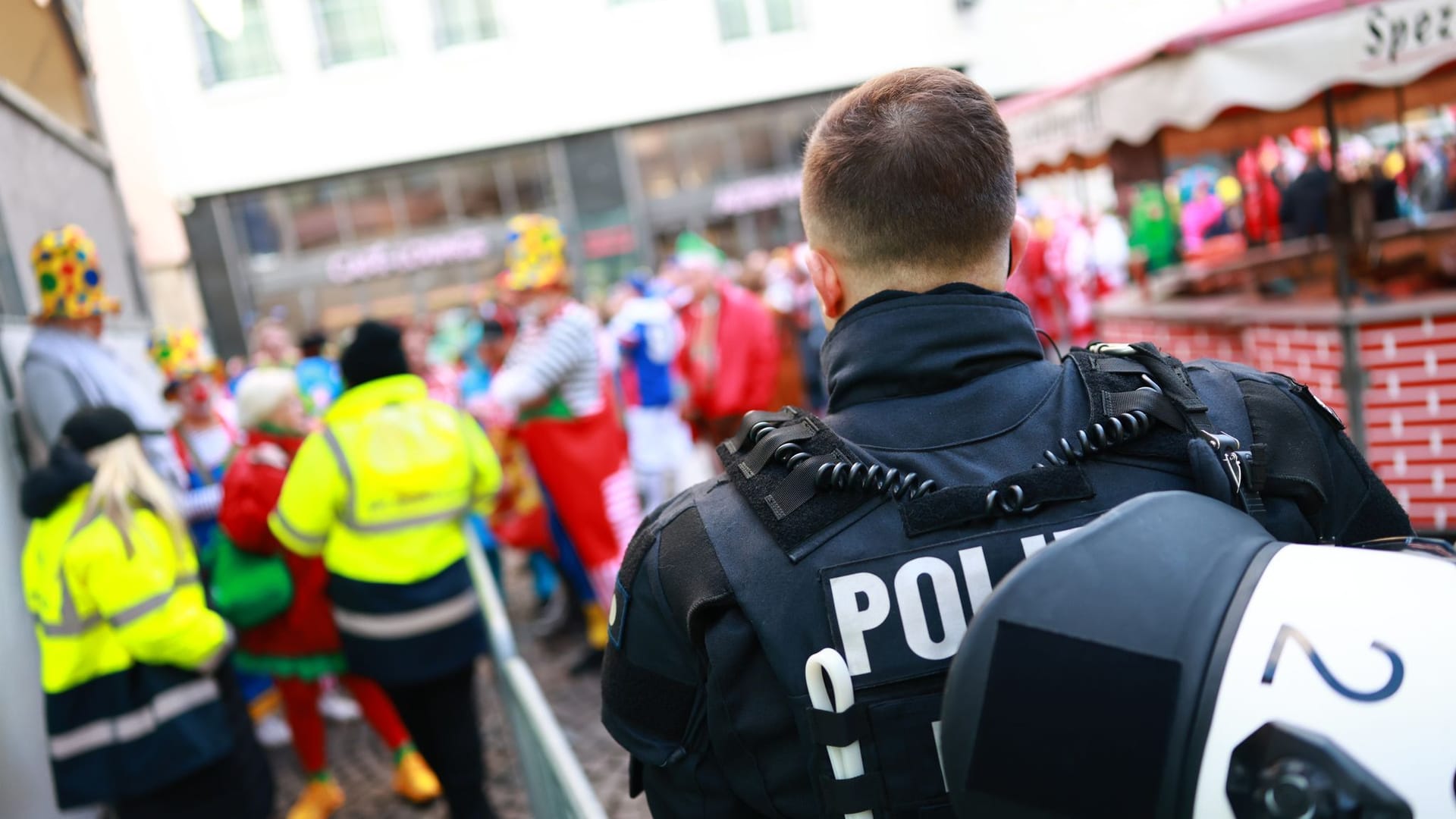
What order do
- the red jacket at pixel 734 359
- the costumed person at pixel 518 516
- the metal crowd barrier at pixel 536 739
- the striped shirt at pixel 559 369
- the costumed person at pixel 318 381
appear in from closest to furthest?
1. the metal crowd barrier at pixel 536 739
2. the striped shirt at pixel 559 369
3. the costumed person at pixel 518 516
4. the red jacket at pixel 734 359
5. the costumed person at pixel 318 381

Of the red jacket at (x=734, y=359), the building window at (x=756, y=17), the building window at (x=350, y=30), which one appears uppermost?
the building window at (x=756, y=17)

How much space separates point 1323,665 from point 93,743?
308 cm

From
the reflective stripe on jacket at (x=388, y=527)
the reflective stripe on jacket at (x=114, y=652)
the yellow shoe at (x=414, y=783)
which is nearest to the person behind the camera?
the reflective stripe on jacket at (x=114, y=652)

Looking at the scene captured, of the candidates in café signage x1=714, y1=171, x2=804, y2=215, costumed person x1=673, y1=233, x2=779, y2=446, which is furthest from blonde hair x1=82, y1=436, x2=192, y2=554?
café signage x1=714, y1=171, x2=804, y2=215

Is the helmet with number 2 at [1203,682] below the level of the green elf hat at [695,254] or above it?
below

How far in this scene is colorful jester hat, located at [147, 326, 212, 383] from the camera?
4.99 meters

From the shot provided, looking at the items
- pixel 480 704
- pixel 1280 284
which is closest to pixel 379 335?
pixel 480 704

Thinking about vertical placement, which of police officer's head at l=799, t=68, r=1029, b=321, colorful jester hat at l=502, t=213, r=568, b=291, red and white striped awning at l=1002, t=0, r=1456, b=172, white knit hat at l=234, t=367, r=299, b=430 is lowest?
white knit hat at l=234, t=367, r=299, b=430

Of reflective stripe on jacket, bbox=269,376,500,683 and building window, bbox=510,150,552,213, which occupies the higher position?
building window, bbox=510,150,552,213

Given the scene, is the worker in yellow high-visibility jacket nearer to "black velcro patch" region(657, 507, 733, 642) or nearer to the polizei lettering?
"black velcro patch" region(657, 507, 733, 642)

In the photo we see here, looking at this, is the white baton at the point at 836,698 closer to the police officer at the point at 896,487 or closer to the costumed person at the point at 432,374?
the police officer at the point at 896,487

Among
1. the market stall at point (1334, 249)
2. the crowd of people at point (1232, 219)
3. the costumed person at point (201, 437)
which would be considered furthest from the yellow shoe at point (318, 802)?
the crowd of people at point (1232, 219)

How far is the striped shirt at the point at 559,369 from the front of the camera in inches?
201

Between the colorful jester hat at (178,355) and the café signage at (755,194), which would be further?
the café signage at (755,194)
